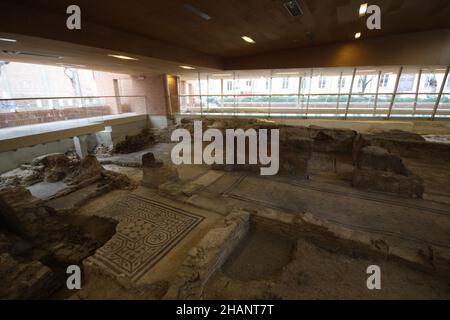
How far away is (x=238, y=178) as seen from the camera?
17.7ft

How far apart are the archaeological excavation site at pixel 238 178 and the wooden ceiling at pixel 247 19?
0.06 metres

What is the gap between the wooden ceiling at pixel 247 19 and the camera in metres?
3.74

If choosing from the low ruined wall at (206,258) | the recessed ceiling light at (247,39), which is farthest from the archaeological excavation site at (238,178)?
the recessed ceiling light at (247,39)

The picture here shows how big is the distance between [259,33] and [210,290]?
6.11 m

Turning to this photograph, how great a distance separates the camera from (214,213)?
3.93m

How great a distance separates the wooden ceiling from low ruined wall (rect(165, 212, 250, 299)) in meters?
3.64

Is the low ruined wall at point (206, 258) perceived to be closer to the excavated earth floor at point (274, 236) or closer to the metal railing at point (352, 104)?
the excavated earth floor at point (274, 236)

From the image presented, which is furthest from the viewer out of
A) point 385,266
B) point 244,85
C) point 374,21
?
point 244,85

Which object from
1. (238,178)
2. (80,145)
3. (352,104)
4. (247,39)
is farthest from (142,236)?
(352,104)

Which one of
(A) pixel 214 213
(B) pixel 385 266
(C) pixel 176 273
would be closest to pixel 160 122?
(A) pixel 214 213

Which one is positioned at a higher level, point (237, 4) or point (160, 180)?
point (237, 4)

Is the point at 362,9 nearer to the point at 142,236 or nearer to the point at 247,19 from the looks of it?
the point at 247,19

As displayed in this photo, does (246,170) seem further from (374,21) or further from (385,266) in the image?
(374,21)

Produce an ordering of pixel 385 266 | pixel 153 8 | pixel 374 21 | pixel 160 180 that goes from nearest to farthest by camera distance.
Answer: pixel 385 266 < pixel 153 8 < pixel 160 180 < pixel 374 21
